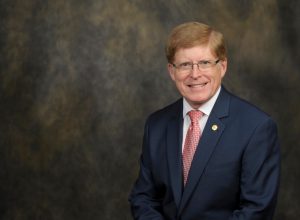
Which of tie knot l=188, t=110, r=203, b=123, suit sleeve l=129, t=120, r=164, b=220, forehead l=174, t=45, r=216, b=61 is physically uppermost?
forehead l=174, t=45, r=216, b=61

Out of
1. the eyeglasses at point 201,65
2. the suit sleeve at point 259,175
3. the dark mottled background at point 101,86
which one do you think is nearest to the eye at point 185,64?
the eyeglasses at point 201,65

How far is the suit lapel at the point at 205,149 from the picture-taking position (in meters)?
2.68

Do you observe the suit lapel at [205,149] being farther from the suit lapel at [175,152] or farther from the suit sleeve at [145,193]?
the suit sleeve at [145,193]

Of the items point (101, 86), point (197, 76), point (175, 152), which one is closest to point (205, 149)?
point (175, 152)

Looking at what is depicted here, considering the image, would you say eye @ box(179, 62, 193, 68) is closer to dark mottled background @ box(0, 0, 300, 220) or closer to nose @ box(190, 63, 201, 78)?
nose @ box(190, 63, 201, 78)

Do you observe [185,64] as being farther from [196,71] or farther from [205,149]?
[205,149]

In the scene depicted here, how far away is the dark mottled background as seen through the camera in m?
4.29

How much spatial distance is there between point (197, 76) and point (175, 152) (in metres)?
0.34

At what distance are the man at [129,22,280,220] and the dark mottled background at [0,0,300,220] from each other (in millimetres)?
1542

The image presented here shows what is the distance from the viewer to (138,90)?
4359 mm

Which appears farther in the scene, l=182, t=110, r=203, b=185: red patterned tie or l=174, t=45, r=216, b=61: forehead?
l=182, t=110, r=203, b=185: red patterned tie

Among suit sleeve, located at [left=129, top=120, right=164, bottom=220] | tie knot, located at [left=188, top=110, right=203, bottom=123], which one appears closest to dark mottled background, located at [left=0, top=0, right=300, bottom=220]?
suit sleeve, located at [left=129, top=120, right=164, bottom=220]

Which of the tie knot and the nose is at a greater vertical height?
the nose

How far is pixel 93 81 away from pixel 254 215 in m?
2.02
